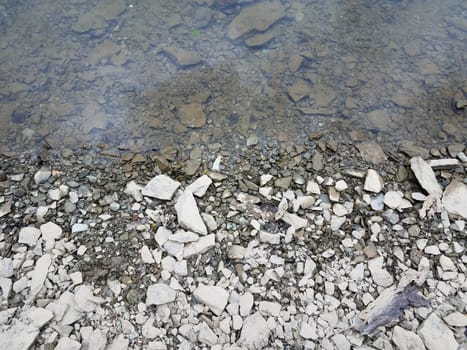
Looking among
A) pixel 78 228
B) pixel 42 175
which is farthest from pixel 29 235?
pixel 42 175

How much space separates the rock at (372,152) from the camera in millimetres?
2832

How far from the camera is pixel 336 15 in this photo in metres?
3.87

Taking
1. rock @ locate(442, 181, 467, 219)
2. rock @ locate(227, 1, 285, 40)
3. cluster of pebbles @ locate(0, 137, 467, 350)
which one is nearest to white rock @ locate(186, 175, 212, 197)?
cluster of pebbles @ locate(0, 137, 467, 350)

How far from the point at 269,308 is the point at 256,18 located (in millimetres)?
2857

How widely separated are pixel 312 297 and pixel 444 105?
6.95 ft

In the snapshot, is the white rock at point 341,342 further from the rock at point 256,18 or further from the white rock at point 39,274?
the rock at point 256,18

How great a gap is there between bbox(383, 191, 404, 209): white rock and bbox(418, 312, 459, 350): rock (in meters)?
0.73

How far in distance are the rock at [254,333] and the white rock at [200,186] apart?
0.87m

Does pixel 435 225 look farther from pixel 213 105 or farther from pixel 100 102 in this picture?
pixel 100 102

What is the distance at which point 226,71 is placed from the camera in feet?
11.3

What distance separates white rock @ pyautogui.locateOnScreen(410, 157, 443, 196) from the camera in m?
2.56

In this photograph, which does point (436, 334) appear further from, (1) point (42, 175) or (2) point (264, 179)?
(1) point (42, 175)

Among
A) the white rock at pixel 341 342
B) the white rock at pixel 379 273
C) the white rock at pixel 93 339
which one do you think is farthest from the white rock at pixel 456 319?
the white rock at pixel 93 339

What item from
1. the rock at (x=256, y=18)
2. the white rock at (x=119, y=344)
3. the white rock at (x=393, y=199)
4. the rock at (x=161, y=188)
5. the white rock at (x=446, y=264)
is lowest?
the white rock at (x=446, y=264)
